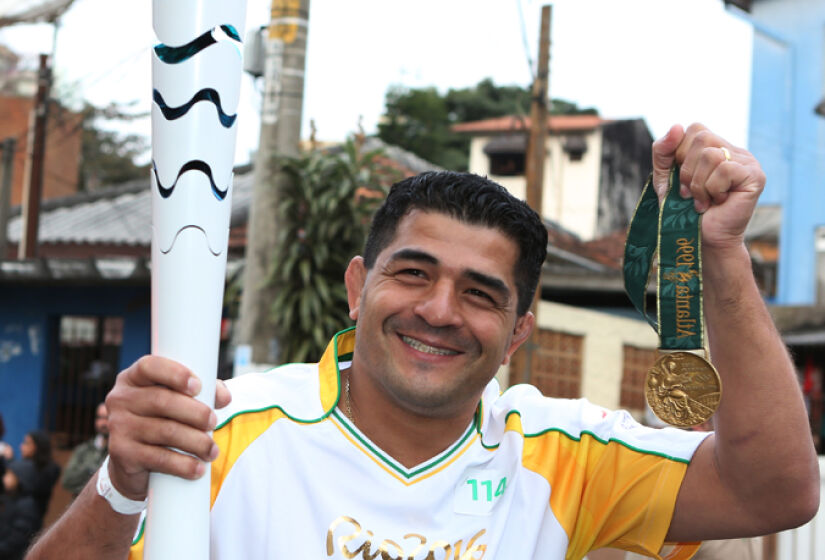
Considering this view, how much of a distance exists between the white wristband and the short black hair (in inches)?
33.3

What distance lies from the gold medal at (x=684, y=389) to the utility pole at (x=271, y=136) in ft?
12.2

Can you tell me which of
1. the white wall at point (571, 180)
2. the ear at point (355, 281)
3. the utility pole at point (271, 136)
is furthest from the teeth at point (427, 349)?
the white wall at point (571, 180)

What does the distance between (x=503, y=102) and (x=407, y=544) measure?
34.4 m

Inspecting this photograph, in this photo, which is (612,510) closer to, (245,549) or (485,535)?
(485,535)

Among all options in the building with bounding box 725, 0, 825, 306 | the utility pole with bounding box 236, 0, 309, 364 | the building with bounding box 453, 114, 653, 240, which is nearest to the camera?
the utility pole with bounding box 236, 0, 309, 364

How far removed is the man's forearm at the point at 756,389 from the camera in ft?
6.35

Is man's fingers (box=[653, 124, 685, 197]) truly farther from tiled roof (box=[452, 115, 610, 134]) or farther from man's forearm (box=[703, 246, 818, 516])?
tiled roof (box=[452, 115, 610, 134])

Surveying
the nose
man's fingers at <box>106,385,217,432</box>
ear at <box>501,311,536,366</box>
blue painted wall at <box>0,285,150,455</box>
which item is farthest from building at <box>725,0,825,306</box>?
man's fingers at <box>106,385,217,432</box>

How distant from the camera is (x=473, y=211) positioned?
2.16m

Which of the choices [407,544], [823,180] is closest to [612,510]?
[407,544]

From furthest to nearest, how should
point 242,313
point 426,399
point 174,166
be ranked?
point 242,313
point 426,399
point 174,166

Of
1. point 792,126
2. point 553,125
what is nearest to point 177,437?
point 792,126

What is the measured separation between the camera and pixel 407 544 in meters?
1.98

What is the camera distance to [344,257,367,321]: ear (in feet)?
7.66
